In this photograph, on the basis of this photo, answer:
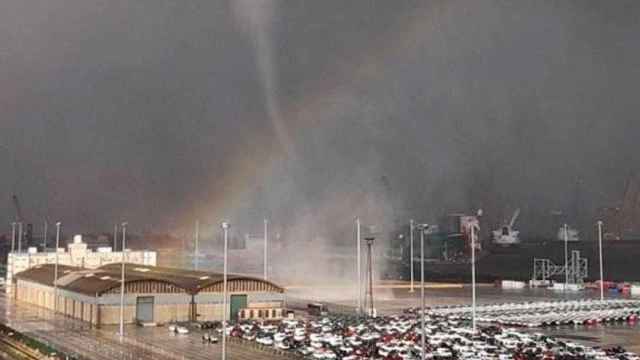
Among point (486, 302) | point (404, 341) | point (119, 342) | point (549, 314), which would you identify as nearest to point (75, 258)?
point (486, 302)

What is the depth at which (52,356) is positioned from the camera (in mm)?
40844

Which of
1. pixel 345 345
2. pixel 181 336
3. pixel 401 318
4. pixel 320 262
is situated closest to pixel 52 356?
pixel 181 336

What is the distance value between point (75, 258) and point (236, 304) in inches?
2038

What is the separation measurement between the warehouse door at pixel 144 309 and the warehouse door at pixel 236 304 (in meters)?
6.84

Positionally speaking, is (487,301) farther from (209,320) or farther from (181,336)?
(181,336)

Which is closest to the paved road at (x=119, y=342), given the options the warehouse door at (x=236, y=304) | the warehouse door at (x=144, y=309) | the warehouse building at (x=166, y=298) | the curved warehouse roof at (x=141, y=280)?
the warehouse building at (x=166, y=298)

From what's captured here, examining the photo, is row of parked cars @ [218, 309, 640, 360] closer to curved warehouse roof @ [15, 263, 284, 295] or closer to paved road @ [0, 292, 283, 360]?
paved road @ [0, 292, 283, 360]

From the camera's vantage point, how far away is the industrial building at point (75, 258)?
334ft

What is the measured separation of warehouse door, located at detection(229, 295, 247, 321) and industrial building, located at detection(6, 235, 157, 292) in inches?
1815

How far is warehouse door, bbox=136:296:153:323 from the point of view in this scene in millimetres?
59062

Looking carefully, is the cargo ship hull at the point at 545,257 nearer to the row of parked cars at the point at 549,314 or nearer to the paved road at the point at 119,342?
the row of parked cars at the point at 549,314

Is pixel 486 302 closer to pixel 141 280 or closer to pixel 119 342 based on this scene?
pixel 141 280

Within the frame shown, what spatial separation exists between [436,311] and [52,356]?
124 ft

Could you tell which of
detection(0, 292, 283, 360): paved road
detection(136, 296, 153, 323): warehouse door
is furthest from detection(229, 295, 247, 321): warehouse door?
detection(0, 292, 283, 360): paved road
